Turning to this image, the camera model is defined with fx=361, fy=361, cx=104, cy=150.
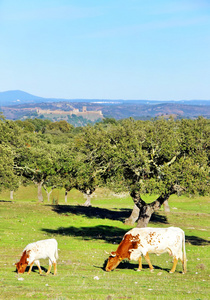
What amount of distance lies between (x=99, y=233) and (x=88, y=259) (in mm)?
14973

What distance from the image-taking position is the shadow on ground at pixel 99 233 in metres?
36.9

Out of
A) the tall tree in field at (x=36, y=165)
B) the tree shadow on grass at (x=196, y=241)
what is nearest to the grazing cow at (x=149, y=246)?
the tree shadow on grass at (x=196, y=241)

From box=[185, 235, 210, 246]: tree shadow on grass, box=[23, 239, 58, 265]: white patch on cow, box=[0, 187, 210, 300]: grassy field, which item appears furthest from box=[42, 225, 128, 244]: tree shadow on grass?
box=[23, 239, 58, 265]: white patch on cow

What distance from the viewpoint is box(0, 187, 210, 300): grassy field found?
49.6 feet

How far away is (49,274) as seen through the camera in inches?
769

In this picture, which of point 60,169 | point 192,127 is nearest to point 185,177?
point 192,127

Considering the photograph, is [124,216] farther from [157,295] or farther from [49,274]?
[157,295]

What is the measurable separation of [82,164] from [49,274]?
2530 centimetres

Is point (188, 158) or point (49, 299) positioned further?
point (188, 158)

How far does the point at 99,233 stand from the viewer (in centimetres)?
4016

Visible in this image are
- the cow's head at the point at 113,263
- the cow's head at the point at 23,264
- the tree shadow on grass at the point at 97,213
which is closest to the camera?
the cow's head at the point at 23,264

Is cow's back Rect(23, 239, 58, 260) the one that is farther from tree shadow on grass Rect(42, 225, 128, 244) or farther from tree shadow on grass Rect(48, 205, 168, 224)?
tree shadow on grass Rect(48, 205, 168, 224)

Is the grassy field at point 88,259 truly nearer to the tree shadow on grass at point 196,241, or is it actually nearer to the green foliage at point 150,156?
the tree shadow on grass at point 196,241

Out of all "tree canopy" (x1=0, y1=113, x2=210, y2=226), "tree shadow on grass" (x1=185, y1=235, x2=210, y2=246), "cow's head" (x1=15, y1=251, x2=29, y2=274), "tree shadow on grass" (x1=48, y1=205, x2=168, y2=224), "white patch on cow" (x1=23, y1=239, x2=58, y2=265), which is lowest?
"tree shadow on grass" (x1=48, y1=205, x2=168, y2=224)
